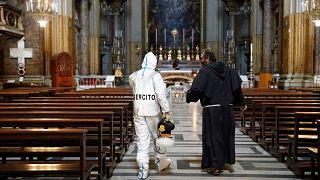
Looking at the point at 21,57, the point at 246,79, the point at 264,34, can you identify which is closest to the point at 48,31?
the point at 21,57

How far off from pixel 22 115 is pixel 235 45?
25.0 meters

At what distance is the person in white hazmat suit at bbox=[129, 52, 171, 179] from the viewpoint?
522 centimetres

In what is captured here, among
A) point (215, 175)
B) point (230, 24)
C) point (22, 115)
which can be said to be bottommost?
point (215, 175)

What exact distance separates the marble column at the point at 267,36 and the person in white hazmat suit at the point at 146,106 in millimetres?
20414

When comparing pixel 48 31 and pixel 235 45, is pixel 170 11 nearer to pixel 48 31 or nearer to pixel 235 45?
pixel 235 45

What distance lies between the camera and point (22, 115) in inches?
221

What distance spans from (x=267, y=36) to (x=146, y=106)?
20677 mm

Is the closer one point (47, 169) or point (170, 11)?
point (47, 169)

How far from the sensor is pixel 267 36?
24734mm

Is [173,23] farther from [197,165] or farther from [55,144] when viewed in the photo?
[55,144]

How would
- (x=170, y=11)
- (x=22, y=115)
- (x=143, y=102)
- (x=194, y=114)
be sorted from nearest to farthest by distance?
(x=143, y=102) → (x=22, y=115) → (x=194, y=114) → (x=170, y=11)

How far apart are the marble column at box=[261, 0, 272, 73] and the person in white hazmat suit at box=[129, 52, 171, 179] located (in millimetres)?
20414

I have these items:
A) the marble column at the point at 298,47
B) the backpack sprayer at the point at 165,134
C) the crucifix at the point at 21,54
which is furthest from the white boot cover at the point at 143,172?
the marble column at the point at 298,47

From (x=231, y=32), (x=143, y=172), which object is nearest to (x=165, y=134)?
(x=143, y=172)
